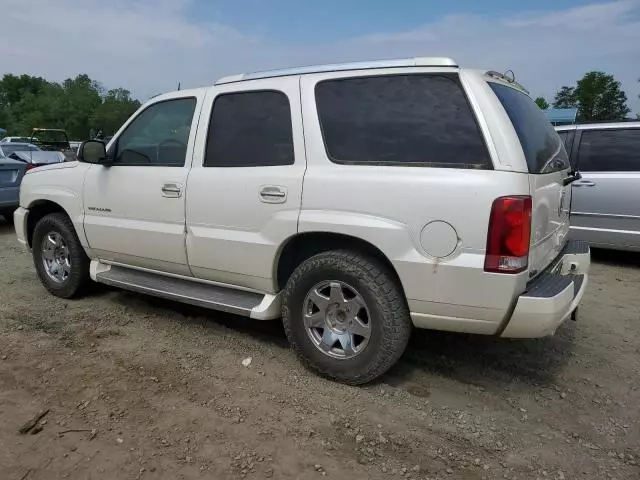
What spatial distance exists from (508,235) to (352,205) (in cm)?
86

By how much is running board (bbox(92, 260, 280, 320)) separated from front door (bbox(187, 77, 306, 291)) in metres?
0.10

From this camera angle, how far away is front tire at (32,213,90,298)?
4.66 metres

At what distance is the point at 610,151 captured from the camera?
6438 millimetres

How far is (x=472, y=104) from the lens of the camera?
2.87 meters

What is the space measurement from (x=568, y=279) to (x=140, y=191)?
3.01 m

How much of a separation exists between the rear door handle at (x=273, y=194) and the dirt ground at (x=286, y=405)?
1.11 metres

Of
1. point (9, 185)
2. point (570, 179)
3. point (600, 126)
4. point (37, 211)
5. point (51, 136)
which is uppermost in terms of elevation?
point (600, 126)

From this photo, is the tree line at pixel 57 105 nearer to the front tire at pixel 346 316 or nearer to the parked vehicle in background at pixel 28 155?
the parked vehicle in background at pixel 28 155

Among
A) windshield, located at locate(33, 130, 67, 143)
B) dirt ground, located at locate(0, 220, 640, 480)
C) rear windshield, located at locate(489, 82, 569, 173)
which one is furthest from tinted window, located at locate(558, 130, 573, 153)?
windshield, located at locate(33, 130, 67, 143)

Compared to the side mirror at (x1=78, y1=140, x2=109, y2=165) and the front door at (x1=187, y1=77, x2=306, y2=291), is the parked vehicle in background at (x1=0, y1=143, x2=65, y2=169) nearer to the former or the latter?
the side mirror at (x1=78, y1=140, x2=109, y2=165)

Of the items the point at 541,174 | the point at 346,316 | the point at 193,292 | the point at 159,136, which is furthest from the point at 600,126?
the point at 193,292

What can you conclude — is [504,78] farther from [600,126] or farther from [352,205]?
[600,126]

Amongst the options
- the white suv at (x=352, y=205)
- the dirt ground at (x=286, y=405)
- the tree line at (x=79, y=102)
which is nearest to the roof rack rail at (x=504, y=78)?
the white suv at (x=352, y=205)

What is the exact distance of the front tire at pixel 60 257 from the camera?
4660 millimetres
